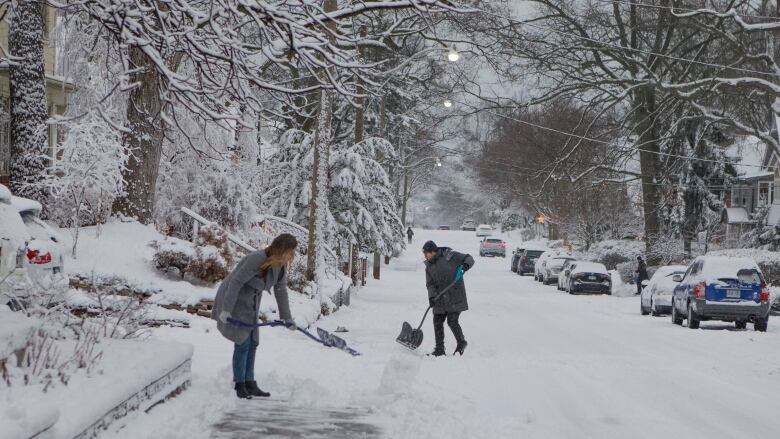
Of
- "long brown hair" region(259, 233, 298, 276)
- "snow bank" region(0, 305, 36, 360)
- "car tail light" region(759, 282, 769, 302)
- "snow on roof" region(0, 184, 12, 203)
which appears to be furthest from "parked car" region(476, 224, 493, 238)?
"snow bank" region(0, 305, 36, 360)

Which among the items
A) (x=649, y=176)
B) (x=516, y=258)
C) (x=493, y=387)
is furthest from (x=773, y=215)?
(x=493, y=387)

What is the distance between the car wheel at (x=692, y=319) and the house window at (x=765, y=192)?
4098 cm

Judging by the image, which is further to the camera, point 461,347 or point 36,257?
point 461,347

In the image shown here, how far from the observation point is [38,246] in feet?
39.7

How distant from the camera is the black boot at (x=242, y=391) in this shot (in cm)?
943

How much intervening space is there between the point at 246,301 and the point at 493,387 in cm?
327

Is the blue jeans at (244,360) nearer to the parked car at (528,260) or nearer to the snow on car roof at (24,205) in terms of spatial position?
the snow on car roof at (24,205)

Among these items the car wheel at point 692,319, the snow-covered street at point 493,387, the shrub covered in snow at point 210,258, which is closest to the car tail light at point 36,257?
the snow-covered street at point 493,387

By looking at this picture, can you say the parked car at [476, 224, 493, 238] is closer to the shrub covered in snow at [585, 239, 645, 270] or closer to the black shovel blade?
the shrub covered in snow at [585, 239, 645, 270]

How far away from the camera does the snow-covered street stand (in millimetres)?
8414

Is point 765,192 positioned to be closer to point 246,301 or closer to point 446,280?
point 446,280

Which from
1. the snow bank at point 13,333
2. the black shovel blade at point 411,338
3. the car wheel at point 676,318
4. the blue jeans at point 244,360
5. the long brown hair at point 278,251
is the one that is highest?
the long brown hair at point 278,251

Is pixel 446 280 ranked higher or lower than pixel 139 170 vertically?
lower

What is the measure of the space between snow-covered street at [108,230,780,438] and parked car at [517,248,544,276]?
35939 millimetres
